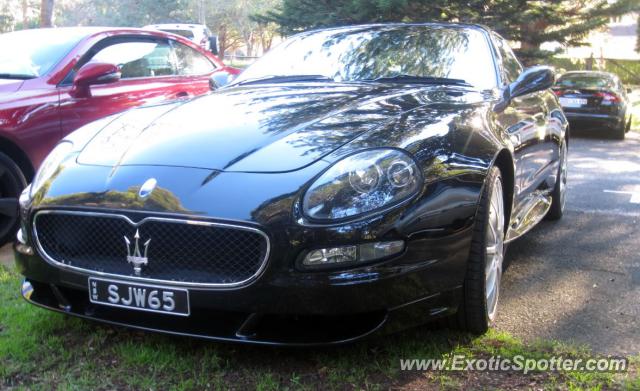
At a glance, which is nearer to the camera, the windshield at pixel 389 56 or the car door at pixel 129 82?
the windshield at pixel 389 56

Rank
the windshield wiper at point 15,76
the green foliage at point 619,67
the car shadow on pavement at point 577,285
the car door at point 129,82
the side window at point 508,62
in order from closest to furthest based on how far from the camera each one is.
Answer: the car shadow on pavement at point 577,285
the side window at point 508,62
the windshield wiper at point 15,76
the car door at point 129,82
the green foliage at point 619,67

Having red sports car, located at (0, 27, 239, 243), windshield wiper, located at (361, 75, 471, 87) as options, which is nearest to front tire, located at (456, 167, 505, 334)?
windshield wiper, located at (361, 75, 471, 87)

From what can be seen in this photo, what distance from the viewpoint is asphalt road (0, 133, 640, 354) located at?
3.12m

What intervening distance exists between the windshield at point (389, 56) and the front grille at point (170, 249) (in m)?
1.71

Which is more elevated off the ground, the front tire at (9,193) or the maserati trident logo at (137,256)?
the maserati trident logo at (137,256)

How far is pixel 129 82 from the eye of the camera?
5.67 m

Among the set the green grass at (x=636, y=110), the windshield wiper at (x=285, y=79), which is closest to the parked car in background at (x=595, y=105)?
the green grass at (x=636, y=110)

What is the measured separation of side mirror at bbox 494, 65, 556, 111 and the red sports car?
2062 millimetres

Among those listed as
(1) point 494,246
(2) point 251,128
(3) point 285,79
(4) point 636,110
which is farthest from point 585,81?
(2) point 251,128

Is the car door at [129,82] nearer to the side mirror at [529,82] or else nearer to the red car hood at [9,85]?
the red car hood at [9,85]

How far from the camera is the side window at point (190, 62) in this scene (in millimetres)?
6457

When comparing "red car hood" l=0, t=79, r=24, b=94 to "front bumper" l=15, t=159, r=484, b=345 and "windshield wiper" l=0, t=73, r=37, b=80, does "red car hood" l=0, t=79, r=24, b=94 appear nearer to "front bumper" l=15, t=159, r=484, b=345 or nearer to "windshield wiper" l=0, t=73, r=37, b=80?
"windshield wiper" l=0, t=73, r=37, b=80

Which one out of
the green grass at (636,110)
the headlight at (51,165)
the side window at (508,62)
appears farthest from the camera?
the green grass at (636,110)

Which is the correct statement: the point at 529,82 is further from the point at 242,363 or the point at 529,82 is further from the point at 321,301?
the point at 242,363
